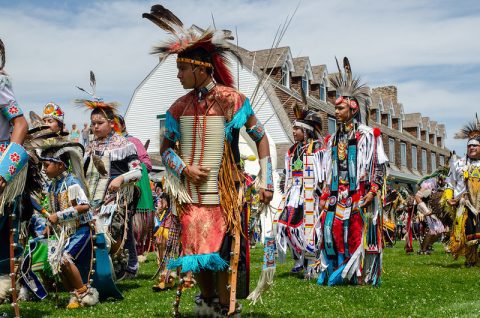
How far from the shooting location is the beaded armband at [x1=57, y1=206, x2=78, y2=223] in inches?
259

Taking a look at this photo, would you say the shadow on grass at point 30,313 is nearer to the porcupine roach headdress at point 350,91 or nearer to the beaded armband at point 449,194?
the porcupine roach headdress at point 350,91

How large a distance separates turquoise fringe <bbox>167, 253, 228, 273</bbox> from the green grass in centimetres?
94

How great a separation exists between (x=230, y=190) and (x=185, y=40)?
4.04ft

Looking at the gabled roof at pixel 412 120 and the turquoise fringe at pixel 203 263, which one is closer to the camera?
the turquoise fringe at pixel 203 263

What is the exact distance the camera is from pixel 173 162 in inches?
210

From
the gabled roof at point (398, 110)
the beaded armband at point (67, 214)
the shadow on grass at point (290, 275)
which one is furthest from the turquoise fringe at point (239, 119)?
the gabled roof at point (398, 110)

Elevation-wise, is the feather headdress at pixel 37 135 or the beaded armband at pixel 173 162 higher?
the feather headdress at pixel 37 135

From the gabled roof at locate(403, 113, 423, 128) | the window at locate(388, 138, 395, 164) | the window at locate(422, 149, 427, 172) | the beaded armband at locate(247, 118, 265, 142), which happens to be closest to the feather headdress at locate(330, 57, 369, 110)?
the beaded armband at locate(247, 118, 265, 142)

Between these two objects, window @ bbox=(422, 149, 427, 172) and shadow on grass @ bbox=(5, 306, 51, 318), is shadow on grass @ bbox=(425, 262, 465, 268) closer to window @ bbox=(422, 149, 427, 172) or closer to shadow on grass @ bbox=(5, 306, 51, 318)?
shadow on grass @ bbox=(5, 306, 51, 318)

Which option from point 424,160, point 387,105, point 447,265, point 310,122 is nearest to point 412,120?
point 424,160

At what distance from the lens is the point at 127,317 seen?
5.88 meters

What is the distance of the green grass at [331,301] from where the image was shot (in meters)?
6.11

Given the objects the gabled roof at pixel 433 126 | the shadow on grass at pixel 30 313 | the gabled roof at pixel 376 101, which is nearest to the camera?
the shadow on grass at pixel 30 313

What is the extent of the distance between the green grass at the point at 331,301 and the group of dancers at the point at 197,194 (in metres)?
0.30
